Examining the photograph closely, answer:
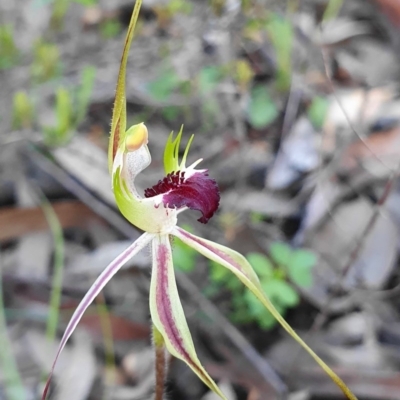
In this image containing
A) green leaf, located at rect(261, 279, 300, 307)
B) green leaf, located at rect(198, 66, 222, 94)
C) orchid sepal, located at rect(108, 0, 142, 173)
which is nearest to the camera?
orchid sepal, located at rect(108, 0, 142, 173)

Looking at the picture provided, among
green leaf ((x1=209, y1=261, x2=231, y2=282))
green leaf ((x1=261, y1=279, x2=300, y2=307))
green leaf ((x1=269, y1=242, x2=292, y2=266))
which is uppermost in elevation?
green leaf ((x1=269, y1=242, x2=292, y2=266))

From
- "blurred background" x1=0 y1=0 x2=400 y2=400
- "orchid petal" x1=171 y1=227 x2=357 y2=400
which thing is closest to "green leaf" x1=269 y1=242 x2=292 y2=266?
"blurred background" x1=0 y1=0 x2=400 y2=400

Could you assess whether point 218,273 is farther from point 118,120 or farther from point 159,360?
point 118,120

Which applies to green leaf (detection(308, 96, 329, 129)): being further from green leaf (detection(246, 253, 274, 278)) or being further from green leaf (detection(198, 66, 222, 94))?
green leaf (detection(246, 253, 274, 278))

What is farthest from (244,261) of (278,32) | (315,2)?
(315,2)

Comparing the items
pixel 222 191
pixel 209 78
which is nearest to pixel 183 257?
pixel 222 191

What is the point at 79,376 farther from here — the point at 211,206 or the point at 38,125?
the point at 38,125
